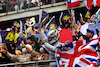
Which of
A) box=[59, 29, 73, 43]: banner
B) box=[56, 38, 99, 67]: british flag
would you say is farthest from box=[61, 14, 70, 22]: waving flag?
box=[56, 38, 99, 67]: british flag

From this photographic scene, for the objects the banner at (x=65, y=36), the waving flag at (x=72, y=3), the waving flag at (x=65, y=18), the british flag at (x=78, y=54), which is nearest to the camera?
the british flag at (x=78, y=54)

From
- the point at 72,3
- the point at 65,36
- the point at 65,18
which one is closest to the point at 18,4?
the point at 72,3

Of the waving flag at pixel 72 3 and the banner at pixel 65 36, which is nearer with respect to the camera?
the banner at pixel 65 36

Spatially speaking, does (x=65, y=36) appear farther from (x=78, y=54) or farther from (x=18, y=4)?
(x=18, y=4)

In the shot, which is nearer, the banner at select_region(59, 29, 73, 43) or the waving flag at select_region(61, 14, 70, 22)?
the banner at select_region(59, 29, 73, 43)

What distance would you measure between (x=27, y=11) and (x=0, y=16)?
279cm

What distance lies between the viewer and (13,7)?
61.5ft

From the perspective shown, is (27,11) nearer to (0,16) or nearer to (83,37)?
(0,16)

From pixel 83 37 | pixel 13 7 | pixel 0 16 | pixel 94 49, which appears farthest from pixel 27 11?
pixel 94 49

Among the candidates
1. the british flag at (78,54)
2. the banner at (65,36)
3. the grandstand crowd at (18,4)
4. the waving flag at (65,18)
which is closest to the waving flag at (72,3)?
the grandstand crowd at (18,4)

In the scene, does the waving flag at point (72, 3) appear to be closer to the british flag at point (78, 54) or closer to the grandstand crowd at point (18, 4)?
the grandstand crowd at point (18, 4)

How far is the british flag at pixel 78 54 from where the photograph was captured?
4773mm

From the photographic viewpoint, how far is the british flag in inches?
188

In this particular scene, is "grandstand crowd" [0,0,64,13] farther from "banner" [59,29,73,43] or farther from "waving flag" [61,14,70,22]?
"banner" [59,29,73,43]
